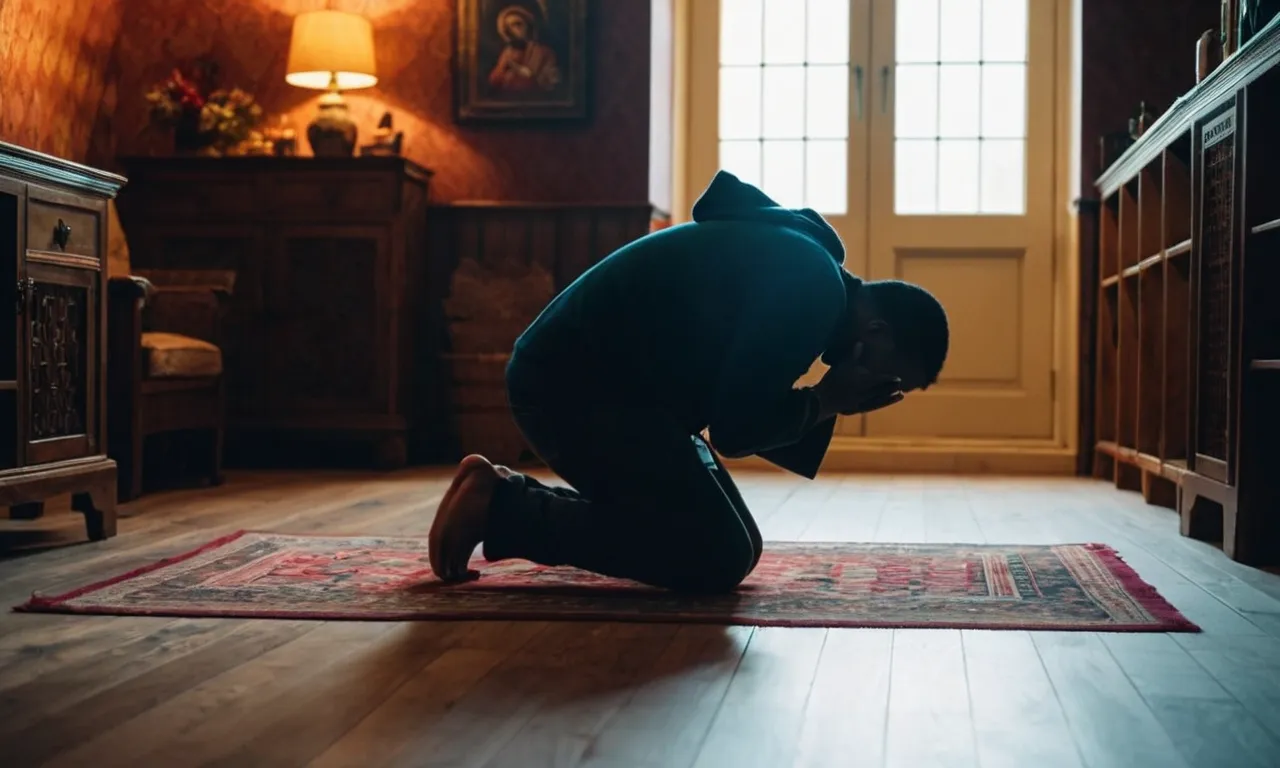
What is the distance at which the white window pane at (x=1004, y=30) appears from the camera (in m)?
5.42

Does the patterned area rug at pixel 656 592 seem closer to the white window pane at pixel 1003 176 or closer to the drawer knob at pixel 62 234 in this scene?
the drawer knob at pixel 62 234

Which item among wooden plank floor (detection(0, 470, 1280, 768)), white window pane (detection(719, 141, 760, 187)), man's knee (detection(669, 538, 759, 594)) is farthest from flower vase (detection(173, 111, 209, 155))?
man's knee (detection(669, 538, 759, 594))

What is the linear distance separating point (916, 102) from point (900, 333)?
3.48 m

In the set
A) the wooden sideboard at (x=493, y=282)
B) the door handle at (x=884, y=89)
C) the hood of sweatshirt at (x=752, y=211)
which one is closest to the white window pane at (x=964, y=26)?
the door handle at (x=884, y=89)

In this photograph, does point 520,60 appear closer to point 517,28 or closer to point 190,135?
point 517,28

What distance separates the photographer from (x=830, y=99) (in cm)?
553

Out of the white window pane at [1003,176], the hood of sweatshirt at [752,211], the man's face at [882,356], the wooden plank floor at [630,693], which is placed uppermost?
the white window pane at [1003,176]

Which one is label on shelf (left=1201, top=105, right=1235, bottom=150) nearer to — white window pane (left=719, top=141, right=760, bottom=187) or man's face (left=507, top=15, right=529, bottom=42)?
white window pane (left=719, top=141, right=760, bottom=187)

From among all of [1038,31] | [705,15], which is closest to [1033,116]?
[1038,31]

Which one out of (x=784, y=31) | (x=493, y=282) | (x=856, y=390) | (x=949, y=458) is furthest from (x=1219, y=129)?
(x=493, y=282)

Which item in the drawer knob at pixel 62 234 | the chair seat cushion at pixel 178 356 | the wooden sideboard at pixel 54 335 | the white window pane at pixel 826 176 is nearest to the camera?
the wooden sideboard at pixel 54 335

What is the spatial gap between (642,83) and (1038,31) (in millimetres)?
1549

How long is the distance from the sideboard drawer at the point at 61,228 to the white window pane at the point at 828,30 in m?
3.21

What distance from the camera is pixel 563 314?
238cm
